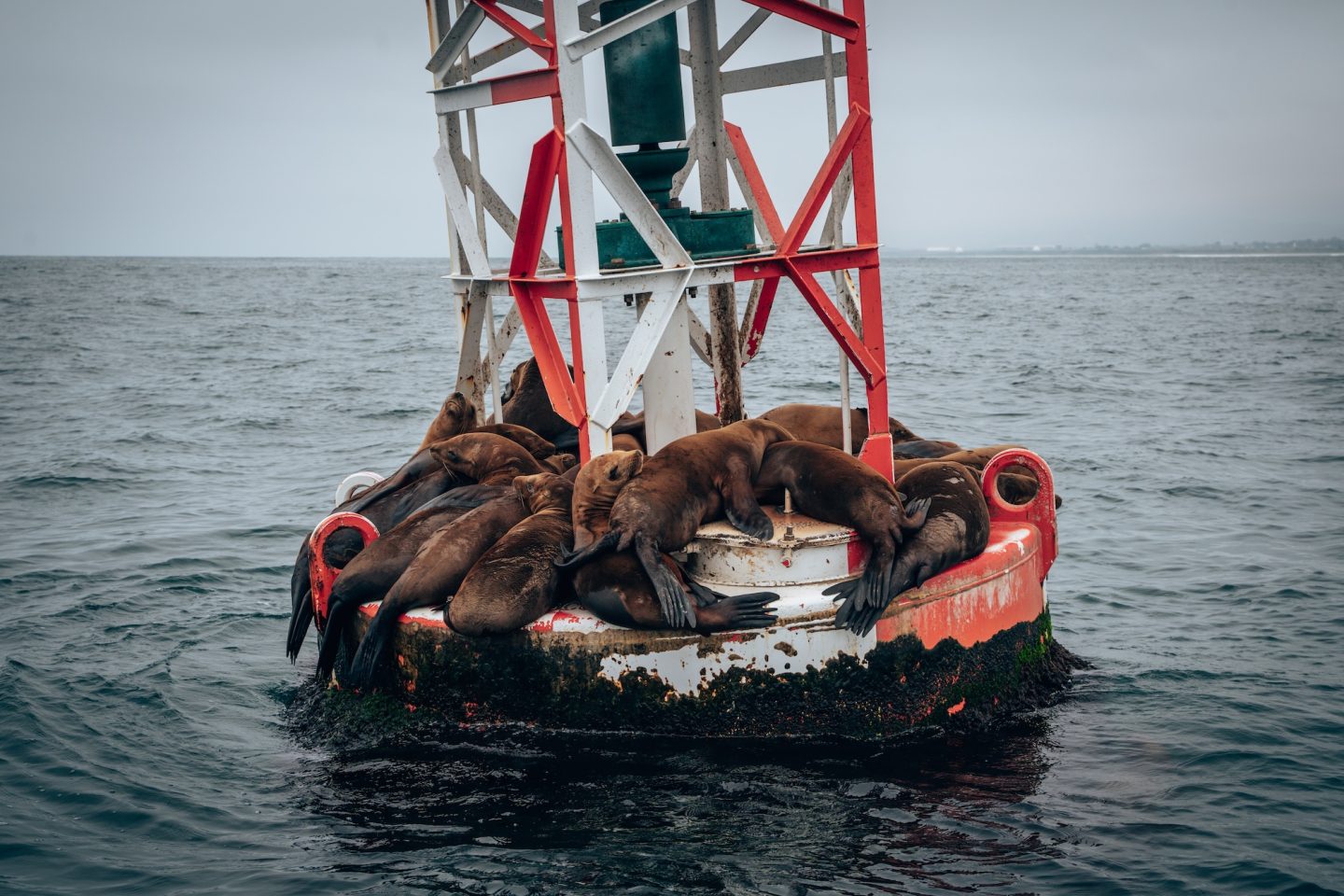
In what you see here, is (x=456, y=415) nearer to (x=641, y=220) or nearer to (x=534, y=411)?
(x=534, y=411)

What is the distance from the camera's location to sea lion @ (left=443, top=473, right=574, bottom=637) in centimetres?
704

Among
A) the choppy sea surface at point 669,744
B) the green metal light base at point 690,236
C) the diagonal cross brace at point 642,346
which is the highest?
the green metal light base at point 690,236

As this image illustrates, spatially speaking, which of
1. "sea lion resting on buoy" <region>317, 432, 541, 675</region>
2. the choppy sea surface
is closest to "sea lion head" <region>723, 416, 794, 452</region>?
"sea lion resting on buoy" <region>317, 432, 541, 675</region>

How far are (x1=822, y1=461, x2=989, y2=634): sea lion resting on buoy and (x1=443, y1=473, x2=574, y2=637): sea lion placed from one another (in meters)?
1.50

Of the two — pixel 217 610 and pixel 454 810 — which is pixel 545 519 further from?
pixel 217 610

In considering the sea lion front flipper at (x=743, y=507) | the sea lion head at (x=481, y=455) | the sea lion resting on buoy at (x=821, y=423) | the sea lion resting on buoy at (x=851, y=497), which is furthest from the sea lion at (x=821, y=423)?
the sea lion head at (x=481, y=455)

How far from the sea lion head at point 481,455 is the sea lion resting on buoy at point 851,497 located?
1.83 meters

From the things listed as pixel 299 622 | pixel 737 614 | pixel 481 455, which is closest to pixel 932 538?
pixel 737 614

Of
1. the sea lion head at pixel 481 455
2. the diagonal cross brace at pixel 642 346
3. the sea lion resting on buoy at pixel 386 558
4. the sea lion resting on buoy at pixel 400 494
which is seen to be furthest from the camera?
the sea lion head at pixel 481 455

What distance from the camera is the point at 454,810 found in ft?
22.3

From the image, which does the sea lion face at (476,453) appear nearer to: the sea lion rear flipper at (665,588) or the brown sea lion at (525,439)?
the brown sea lion at (525,439)

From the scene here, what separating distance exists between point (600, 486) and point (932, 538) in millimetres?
1857

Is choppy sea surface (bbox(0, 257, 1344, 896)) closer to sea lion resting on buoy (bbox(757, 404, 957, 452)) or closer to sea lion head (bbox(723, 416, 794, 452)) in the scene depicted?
sea lion head (bbox(723, 416, 794, 452))

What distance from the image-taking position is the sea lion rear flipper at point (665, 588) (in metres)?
6.79
